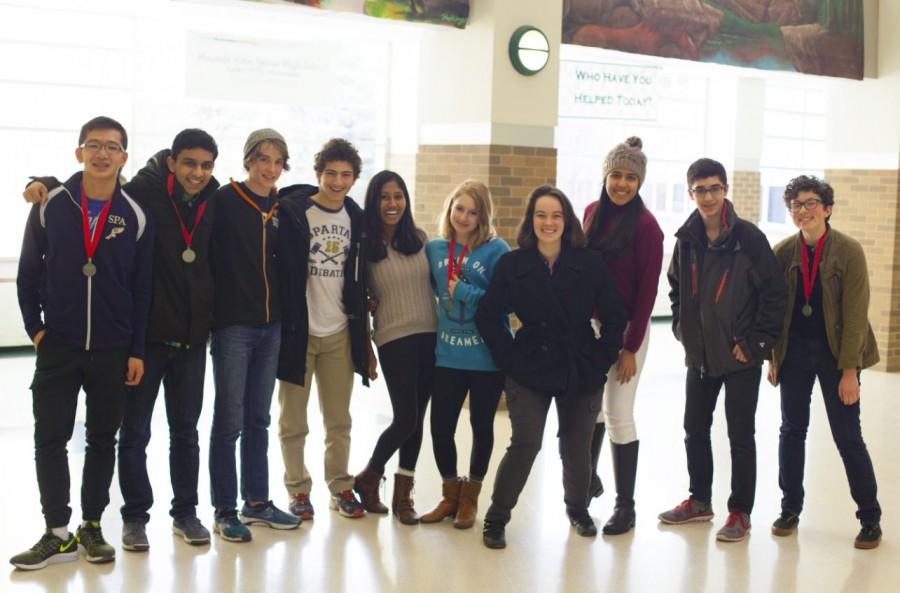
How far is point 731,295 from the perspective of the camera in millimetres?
4656

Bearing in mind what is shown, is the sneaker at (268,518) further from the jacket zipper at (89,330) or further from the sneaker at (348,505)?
the jacket zipper at (89,330)

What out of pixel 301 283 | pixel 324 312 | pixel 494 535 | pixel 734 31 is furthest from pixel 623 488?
pixel 734 31

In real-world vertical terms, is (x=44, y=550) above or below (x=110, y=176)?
below

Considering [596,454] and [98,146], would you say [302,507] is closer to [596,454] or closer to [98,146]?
[596,454]

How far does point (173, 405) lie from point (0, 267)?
5.52m

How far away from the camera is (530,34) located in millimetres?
7215

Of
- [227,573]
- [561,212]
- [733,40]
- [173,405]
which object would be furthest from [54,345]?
[733,40]

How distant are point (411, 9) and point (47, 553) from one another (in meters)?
4.36

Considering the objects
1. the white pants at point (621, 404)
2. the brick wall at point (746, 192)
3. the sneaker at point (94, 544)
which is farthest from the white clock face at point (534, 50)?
the brick wall at point (746, 192)

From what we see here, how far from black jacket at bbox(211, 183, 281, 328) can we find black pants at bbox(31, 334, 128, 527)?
47cm

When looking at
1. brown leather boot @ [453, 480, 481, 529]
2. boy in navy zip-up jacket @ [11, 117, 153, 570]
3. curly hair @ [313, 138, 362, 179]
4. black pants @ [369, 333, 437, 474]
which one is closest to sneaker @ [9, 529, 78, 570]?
boy in navy zip-up jacket @ [11, 117, 153, 570]

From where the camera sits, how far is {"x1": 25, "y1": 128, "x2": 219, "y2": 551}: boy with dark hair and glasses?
4180 millimetres

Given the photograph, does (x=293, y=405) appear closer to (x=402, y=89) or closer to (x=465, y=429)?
(x=465, y=429)

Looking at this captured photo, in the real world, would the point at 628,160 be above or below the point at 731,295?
above
